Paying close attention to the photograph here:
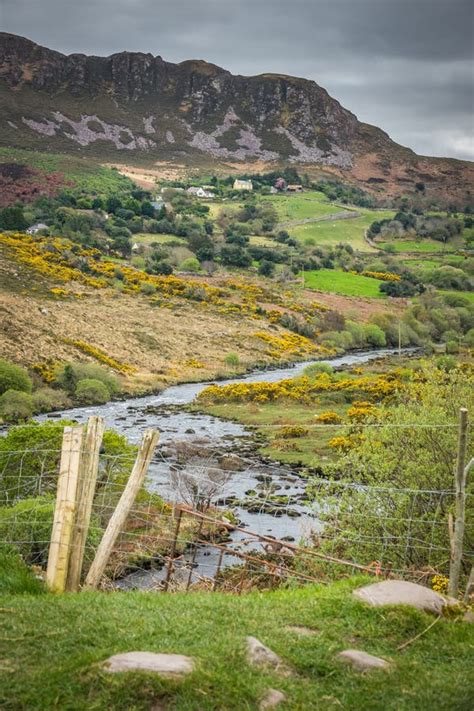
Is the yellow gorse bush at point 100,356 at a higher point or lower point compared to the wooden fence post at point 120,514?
lower

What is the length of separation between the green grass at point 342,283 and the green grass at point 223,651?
334 ft

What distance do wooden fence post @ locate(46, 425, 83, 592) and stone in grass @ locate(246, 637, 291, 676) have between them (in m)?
3.41

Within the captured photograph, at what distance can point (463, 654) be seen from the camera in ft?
26.9

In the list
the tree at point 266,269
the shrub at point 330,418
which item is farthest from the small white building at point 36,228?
the shrub at point 330,418

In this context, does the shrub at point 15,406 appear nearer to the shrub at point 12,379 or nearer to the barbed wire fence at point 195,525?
the shrub at point 12,379

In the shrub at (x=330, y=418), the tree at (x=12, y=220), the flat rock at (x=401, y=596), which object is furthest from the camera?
the tree at (x=12, y=220)

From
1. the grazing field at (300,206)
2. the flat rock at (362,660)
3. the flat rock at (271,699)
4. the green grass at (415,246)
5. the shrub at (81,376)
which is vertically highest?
the grazing field at (300,206)

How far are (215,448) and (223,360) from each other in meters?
33.1

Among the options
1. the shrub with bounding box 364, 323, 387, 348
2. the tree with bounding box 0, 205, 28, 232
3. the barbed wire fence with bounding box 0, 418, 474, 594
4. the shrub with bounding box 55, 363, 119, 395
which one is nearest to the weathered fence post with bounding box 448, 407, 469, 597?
the barbed wire fence with bounding box 0, 418, 474, 594

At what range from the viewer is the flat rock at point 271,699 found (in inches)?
262

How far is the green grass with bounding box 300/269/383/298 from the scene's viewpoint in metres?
110

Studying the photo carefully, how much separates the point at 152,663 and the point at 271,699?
1.16m

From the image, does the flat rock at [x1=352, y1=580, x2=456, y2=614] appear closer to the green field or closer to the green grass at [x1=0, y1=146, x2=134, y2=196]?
the green field

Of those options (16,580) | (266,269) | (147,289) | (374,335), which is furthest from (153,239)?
(16,580)
